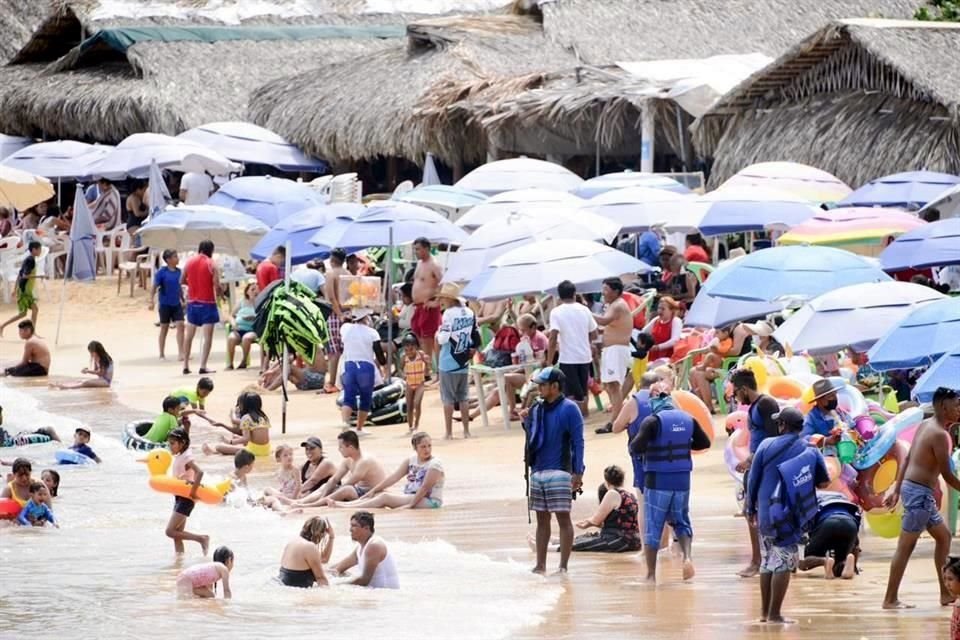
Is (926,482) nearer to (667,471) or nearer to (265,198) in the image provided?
(667,471)

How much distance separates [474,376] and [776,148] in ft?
22.7

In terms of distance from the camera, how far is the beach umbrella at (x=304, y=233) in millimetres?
22641

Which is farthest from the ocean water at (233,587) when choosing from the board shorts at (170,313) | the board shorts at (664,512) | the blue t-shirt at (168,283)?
the board shorts at (170,313)

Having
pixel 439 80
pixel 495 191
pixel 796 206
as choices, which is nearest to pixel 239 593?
pixel 796 206

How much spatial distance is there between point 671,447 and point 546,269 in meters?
6.28

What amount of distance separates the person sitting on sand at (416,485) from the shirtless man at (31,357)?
9462 mm

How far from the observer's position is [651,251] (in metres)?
22.9

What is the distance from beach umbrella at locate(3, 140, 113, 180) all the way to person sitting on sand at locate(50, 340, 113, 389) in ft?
30.0

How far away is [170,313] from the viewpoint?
24156mm

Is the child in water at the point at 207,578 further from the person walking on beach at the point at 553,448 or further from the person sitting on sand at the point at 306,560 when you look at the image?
the person walking on beach at the point at 553,448

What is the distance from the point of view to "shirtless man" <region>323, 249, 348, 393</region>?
20891 millimetres

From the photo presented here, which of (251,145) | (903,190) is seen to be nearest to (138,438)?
(903,190)

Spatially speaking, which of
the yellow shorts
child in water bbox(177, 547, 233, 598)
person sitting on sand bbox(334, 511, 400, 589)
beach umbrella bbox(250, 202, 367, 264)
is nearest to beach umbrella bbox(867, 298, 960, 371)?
person sitting on sand bbox(334, 511, 400, 589)

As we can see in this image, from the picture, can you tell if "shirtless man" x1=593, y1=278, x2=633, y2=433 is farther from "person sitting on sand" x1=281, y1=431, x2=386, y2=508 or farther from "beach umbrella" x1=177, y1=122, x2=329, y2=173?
"beach umbrella" x1=177, y1=122, x2=329, y2=173
